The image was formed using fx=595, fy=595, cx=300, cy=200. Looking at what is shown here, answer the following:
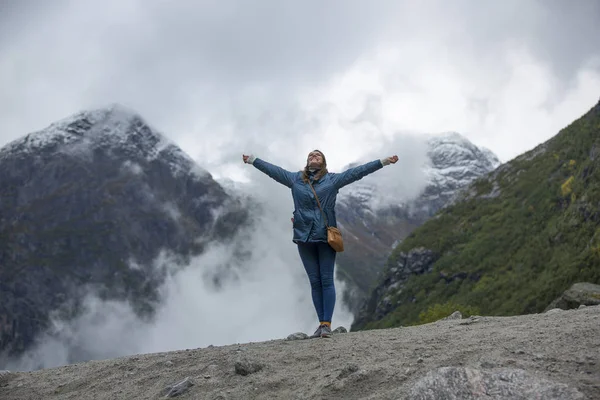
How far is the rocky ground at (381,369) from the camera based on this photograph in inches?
244

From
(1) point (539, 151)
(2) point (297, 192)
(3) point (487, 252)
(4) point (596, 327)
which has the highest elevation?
(1) point (539, 151)

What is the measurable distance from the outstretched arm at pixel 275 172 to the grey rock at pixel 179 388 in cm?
442

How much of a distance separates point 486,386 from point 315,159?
635 cm

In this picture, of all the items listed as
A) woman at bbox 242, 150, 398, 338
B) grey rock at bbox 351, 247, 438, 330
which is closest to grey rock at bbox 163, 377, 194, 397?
woman at bbox 242, 150, 398, 338

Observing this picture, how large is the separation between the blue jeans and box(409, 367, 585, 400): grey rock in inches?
188

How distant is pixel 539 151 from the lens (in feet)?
258

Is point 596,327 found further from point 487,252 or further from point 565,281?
point 487,252

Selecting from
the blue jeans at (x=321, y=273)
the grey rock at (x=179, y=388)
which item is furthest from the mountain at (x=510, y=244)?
the grey rock at (x=179, y=388)

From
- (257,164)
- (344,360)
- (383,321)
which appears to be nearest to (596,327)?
(344,360)

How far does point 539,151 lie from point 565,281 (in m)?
46.4

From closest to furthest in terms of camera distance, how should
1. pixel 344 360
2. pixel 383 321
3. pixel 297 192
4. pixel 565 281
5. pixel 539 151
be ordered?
pixel 344 360 → pixel 297 192 → pixel 565 281 → pixel 383 321 → pixel 539 151

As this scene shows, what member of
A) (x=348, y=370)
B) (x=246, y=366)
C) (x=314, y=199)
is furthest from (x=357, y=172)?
(x=348, y=370)

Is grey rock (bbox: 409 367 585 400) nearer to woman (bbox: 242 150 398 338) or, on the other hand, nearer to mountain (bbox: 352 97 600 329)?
woman (bbox: 242 150 398 338)

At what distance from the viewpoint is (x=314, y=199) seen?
11328 mm
